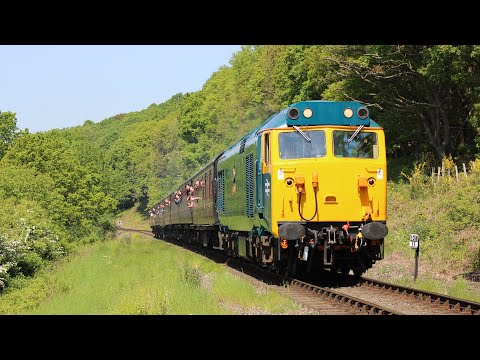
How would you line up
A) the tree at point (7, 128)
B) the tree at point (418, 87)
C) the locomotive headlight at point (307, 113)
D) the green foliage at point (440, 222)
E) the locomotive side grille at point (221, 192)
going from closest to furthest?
the locomotive headlight at point (307, 113)
the green foliage at point (440, 222)
the locomotive side grille at point (221, 192)
the tree at point (418, 87)
the tree at point (7, 128)

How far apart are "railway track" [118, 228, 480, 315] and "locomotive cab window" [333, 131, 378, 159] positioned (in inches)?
111

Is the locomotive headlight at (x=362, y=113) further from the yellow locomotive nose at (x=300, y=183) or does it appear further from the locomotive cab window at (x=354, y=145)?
the yellow locomotive nose at (x=300, y=183)

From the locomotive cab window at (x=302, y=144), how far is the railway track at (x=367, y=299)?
280 centimetres

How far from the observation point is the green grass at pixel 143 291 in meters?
12.2

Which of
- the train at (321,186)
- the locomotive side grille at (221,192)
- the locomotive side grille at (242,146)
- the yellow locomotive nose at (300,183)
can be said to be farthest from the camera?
the locomotive side grille at (221,192)

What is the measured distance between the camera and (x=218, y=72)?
9688 centimetres

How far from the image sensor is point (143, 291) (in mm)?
14203

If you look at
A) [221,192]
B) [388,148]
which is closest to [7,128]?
[388,148]

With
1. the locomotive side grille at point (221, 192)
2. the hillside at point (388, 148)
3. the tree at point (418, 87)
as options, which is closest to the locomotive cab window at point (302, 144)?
the hillside at point (388, 148)

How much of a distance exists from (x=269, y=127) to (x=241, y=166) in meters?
3.08
